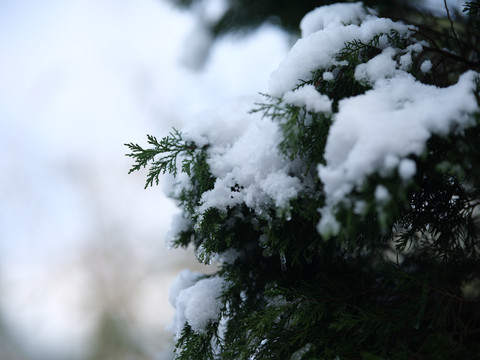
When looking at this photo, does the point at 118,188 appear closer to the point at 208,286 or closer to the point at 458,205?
the point at 208,286

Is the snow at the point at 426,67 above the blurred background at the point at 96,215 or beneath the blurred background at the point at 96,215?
beneath

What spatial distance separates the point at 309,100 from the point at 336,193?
31 centimetres

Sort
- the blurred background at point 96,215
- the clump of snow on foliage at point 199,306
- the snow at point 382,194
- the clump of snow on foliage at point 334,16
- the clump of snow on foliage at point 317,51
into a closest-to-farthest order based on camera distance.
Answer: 1. the snow at point 382,194
2. the clump of snow on foliage at point 317,51
3. the clump of snow on foliage at point 199,306
4. the clump of snow on foliage at point 334,16
5. the blurred background at point 96,215

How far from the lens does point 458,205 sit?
1232mm

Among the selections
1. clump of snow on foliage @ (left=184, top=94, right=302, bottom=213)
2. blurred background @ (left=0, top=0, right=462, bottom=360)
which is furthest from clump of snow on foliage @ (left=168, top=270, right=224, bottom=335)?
blurred background @ (left=0, top=0, right=462, bottom=360)

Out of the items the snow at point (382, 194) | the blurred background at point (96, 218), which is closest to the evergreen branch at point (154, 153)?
the snow at point (382, 194)

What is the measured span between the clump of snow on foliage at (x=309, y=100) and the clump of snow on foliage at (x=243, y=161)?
0.01 metres

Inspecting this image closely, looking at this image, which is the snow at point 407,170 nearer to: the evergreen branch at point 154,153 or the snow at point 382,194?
the snow at point 382,194

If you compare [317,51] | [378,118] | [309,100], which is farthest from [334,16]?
[378,118]

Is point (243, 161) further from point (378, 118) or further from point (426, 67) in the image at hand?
point (426, 67)

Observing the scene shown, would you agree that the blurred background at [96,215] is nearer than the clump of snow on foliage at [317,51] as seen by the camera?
No

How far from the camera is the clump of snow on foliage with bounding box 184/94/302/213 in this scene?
1.01m

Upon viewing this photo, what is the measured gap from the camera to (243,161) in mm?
1170

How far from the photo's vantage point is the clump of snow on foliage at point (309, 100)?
2.99 feet
